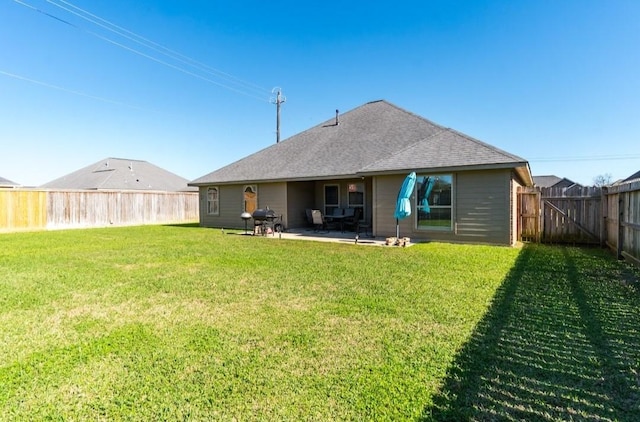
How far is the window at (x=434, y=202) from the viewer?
1084 centimetres

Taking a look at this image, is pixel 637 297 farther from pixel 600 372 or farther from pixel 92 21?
pixel 92 21

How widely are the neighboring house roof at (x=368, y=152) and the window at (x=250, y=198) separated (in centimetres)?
59

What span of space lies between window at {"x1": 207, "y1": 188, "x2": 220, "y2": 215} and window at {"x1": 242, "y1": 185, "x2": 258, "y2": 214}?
207 centimetres

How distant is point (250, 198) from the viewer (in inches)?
653

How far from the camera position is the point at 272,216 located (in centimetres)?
1352

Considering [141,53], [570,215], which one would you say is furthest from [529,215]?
[141,53]

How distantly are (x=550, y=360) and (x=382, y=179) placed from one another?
31.0 ft

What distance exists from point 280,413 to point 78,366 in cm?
196

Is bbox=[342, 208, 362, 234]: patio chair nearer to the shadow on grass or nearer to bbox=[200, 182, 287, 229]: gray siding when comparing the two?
bbox=[200, 182, 287, 229]: gray siding

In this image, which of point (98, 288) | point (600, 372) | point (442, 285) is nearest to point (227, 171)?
point (98, 288)

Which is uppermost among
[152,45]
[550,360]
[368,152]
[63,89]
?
[152,45]

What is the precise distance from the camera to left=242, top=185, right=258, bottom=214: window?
53.8 feet

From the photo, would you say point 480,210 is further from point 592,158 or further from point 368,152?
point 592,158

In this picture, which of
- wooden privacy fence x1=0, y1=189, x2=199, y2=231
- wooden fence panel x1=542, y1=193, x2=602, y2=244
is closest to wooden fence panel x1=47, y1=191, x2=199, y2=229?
wooden privacy fence x1=0, y1=189, x2=199, y2=231
